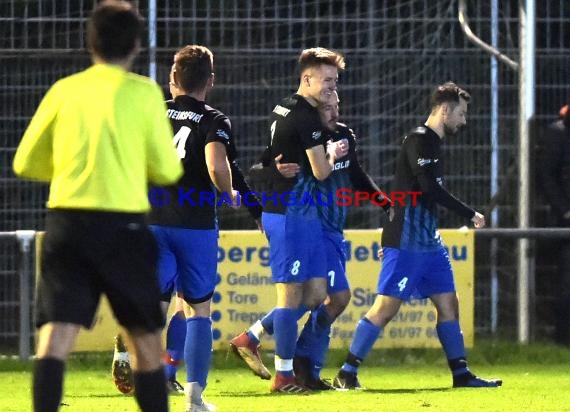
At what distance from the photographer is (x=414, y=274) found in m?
9.06

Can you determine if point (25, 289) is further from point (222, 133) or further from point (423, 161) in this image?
point (222, 133)

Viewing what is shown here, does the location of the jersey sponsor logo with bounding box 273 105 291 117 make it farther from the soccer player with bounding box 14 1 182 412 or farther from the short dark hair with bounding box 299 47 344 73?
the soccer player with bounding box 14 1 182 412

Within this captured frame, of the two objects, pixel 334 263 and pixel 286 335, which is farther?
pixel 334 263

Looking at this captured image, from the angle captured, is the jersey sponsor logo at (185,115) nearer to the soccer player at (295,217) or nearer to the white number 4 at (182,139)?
the white number 4 at (182,139)

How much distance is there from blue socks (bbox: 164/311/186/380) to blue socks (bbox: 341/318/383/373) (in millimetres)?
1215

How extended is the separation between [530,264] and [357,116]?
6.00 feet

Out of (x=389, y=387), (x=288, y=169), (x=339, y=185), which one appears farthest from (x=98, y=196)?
(x=389, y=387)

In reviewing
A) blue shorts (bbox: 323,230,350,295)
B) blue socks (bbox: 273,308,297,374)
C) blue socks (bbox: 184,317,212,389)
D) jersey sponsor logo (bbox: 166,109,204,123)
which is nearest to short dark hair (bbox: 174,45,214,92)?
jersey sponsor logo (bbox: 166,109,204,123)

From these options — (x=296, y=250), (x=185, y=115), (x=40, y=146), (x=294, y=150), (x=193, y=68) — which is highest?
(x=193, y=68)

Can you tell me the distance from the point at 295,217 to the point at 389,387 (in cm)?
138

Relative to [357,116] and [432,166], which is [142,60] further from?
[432,166]

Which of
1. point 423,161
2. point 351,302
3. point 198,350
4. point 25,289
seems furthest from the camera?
point 351,302

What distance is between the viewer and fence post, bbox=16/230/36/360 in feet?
35.1

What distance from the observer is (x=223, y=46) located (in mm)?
11398
